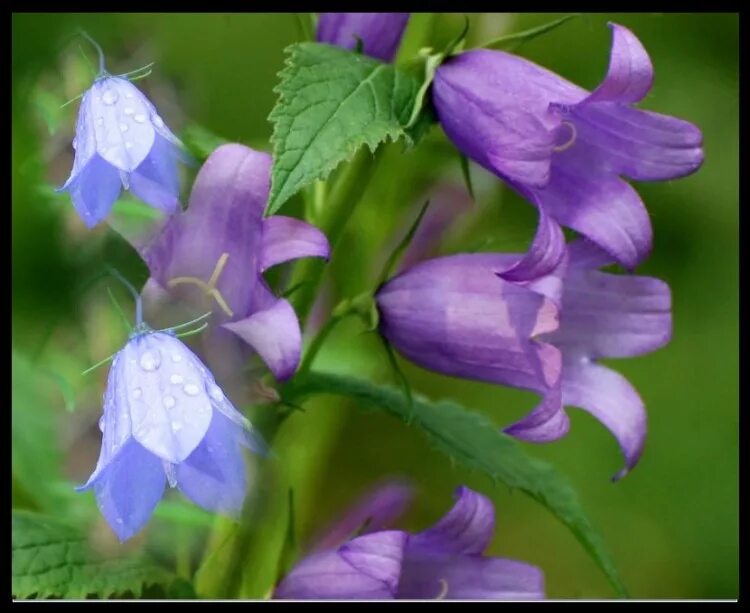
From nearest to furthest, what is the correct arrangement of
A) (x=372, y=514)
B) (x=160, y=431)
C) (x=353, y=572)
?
(x=160, y=431) → (x=353, y=572) → (x=372, y=514)

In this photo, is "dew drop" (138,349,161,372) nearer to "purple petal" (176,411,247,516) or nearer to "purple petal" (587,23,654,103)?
"purple petal" (176,411,247,516)

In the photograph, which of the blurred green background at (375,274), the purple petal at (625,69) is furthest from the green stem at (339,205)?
the purple petal at (625,69)

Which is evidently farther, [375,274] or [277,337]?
[375,274]

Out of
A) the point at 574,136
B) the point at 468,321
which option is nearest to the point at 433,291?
the point at 468,321

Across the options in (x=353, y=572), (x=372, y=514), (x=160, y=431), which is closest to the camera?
(x=160, y=431)

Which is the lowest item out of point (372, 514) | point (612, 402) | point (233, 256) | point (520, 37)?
point (372, 514)

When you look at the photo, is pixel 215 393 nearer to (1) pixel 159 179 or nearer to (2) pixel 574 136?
(1) pixel 159 179
